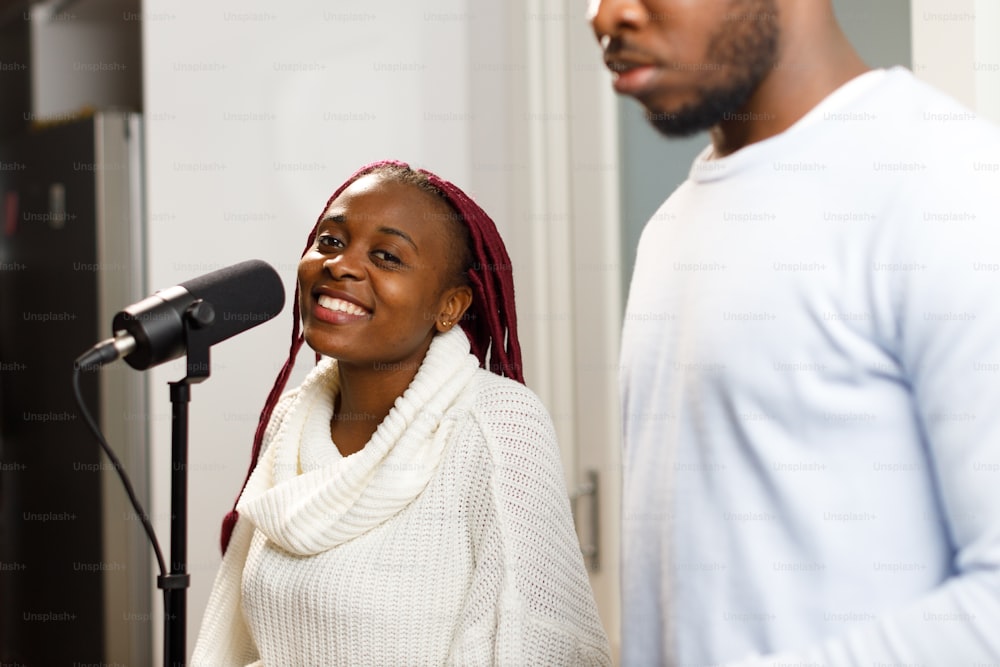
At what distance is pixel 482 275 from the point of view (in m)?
1.43

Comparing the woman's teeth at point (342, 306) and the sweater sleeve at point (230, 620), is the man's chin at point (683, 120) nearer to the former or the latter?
the woman's teeth at point (342, 306)

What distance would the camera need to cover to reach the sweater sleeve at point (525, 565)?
1.24 m

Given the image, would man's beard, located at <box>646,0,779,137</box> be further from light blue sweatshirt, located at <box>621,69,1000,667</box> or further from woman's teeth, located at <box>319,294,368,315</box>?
woman's teeth, located at <box>319,294,368,315</box>

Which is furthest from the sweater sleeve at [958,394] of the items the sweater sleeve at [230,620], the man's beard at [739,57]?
the sweater sleeve at [230,620]

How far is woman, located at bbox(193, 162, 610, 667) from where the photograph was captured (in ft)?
4.17

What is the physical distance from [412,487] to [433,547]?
8cm

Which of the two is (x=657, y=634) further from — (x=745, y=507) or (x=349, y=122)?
(x=349, y=122)

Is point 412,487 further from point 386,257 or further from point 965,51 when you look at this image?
point 965,51

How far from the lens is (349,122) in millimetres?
2406

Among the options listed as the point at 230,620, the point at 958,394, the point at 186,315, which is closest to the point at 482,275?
the point at 186,315

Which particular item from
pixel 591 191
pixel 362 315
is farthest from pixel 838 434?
pixel 591 191

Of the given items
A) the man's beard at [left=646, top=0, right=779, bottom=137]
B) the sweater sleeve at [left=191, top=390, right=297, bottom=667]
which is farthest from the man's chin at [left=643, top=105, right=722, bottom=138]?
the sweater sleeve at [left=191, top=390, right=297, bottom=667]

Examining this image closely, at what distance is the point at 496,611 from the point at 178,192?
144 cm

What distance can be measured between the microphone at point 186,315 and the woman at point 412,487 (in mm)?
164
